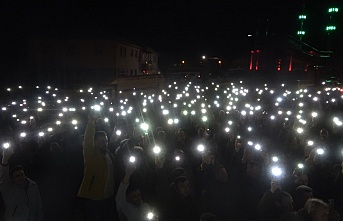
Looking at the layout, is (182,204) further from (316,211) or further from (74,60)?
(74,60)

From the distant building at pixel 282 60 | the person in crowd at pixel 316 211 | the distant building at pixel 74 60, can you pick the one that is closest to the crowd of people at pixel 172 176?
the person in crowd at pixel 316 211

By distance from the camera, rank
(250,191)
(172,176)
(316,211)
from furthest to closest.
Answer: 1. (172,176)
2. (250,191)
3. (316,211)

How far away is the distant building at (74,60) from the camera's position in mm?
37344

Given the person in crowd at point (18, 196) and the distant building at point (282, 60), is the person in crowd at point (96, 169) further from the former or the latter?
the distant building at point (282, 60)

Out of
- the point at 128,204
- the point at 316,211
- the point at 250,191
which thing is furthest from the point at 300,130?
the point at 128,204

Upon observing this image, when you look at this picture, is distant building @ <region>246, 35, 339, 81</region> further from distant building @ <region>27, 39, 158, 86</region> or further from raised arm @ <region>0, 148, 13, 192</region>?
raised arm @ <region>0, 148, 13, 192</region>

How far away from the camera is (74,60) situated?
123 feet

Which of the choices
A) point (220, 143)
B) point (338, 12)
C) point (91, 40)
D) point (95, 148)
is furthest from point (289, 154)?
point (338, 12)

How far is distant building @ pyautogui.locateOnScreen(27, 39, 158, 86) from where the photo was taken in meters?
37.3

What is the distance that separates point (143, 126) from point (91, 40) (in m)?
28.2

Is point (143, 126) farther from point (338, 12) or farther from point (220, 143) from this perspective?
point (338, 12)

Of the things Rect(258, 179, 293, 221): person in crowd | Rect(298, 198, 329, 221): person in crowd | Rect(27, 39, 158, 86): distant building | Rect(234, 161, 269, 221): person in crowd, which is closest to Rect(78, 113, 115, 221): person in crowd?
Rect(234, 161, 269, 221): person in crowd

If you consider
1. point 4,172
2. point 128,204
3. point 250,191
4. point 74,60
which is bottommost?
point 250,191

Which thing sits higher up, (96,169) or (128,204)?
(96,169)
